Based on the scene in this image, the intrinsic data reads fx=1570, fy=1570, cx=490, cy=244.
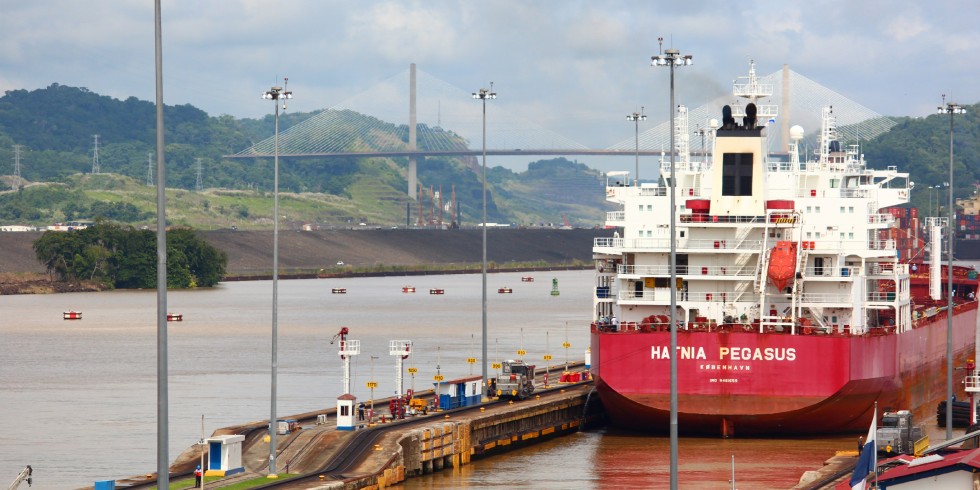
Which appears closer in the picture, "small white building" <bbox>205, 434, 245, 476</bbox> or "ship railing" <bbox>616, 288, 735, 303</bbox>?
"small white building" <bbox>205, 434, 245, 476</bbox>

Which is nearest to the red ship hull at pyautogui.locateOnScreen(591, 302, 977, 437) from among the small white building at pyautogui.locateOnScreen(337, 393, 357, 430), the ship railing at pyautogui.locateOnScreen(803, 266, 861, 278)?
the ship railing at pyautogui.locateOnScreen(803, 266, 861, 278)

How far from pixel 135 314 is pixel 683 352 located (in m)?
81.2

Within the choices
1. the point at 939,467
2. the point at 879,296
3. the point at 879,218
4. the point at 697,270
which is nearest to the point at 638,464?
the point at 697,270

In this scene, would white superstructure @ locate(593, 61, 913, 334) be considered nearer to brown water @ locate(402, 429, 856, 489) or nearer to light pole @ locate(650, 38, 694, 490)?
brown water @ locate(402, 429, 856, 489)

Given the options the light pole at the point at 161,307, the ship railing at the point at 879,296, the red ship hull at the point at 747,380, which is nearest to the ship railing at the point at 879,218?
the ship railing at the point at 879,296

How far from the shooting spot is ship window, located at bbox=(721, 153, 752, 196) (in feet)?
182

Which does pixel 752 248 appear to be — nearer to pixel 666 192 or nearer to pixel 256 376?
pixel 666 192

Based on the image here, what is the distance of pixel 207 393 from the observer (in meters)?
66.0

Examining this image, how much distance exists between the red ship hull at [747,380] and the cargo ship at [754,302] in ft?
0.15

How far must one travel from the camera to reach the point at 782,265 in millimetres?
51906

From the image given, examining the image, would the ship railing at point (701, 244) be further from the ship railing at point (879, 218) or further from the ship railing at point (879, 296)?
the ship railing at point (879, 218)

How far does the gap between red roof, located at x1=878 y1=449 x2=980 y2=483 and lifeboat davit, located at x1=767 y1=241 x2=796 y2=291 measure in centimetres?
2213

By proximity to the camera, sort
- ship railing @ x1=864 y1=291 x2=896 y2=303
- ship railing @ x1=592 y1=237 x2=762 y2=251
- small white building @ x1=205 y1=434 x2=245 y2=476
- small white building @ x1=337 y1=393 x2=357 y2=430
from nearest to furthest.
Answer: small white building @ x1=205 y1=434 x2=245 y2=476 < small white building @ x1=337 y1=393 x2=357 y2=430 < ship railing @ x1=592 y1=237 x2=762 y2=251 < ship railing @ x1=864 y1=291 x2=896 y2=303

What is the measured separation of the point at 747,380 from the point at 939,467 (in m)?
20.5
